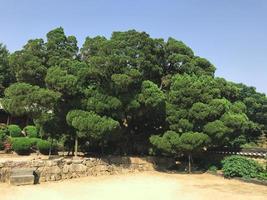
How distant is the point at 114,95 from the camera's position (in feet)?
63.6

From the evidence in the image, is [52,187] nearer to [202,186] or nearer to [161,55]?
[202,186]

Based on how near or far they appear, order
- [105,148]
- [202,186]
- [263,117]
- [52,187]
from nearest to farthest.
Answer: [52,187]
[202,186]
[105,148]
[263,117]

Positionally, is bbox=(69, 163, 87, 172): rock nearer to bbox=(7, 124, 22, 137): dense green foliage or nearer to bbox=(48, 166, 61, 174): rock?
bbox=(48, 166, 61, 174): rock

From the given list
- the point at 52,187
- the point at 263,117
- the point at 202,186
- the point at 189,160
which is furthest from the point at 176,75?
the point at 263,117

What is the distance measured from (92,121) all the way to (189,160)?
5748mm

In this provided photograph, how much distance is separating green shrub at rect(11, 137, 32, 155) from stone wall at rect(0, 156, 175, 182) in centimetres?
609

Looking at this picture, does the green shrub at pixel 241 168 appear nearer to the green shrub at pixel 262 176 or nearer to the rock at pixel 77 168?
the green shrub at pixel 262 176

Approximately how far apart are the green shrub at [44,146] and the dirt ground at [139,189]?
671cm

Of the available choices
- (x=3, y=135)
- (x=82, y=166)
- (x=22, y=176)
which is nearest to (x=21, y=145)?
(x=3, y=135)

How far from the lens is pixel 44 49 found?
64.2ft

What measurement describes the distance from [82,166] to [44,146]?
6279 mm

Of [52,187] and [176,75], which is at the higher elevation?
[176,75]

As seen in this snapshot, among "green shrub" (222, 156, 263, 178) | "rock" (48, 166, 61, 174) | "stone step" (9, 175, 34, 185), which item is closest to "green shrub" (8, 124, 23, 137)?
"rock" (48, 166, 61, 174)

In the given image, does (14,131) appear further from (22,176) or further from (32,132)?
(22,176)
